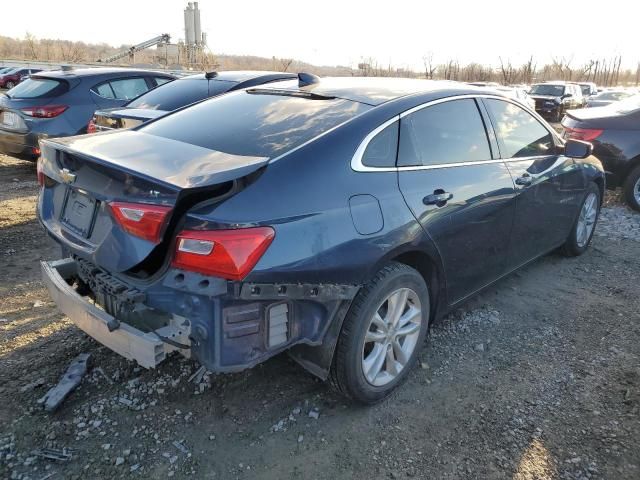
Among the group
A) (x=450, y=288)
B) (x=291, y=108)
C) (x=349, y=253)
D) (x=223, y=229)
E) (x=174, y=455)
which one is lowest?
(x=174, y=455)

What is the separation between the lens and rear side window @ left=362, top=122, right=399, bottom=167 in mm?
2666

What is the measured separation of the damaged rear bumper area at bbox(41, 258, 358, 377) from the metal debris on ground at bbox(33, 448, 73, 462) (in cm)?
A: 57

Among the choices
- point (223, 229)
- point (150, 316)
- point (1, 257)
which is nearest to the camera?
point (223, 229)

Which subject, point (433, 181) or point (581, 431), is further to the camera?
point (433, 181)

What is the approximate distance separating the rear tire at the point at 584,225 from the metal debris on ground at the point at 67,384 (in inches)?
166

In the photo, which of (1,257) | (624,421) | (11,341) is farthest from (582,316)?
(1,257)

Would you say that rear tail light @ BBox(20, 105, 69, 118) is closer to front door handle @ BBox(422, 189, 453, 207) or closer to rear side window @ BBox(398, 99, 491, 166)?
rear side window @ BBox(398, 99, 491, 166)

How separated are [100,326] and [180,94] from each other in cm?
473

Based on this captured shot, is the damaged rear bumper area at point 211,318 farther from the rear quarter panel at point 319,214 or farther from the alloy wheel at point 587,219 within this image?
the alloy wheel at point 587,219

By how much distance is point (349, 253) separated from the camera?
7.97ft

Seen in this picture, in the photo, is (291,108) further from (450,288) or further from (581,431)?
(581,431)

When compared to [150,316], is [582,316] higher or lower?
lower

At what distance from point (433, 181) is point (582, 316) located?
1.92 meters

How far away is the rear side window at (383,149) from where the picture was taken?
8.75 ft
